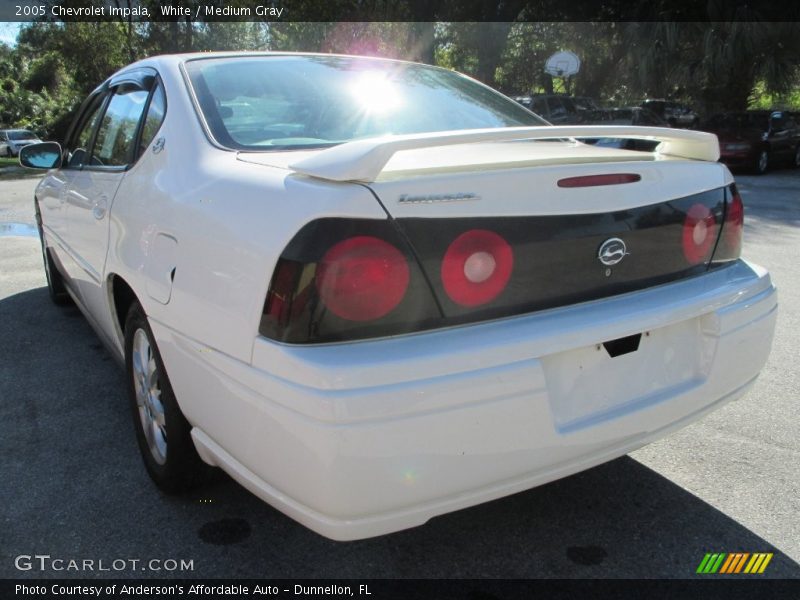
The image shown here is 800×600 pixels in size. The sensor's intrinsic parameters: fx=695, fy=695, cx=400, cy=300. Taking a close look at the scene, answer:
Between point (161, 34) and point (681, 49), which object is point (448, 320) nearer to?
point (681, 49)

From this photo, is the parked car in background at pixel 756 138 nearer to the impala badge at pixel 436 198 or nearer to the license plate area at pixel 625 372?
the license plate area at pixel 625 372

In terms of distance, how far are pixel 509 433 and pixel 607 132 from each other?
1.00 metres

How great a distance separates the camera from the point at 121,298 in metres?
2.94

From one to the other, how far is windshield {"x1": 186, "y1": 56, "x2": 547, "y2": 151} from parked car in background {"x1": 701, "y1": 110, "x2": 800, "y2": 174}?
14848 mm

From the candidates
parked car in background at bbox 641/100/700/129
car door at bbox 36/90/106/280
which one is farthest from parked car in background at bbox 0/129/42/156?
car door at bbox 36/90/106/280

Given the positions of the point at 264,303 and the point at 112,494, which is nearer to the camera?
the point at 264,303

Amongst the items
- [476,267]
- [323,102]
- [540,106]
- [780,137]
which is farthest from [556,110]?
[476,267]

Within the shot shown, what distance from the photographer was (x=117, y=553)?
7.44ft

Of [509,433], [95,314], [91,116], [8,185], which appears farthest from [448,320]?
[8,185]

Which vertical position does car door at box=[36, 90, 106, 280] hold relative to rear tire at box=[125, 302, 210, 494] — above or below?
above

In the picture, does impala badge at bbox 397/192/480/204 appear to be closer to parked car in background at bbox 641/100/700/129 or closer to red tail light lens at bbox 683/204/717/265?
red tail light lens at bbox 683/204/717/265

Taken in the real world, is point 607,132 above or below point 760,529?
above

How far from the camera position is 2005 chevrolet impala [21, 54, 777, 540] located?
A: 170 centimetres

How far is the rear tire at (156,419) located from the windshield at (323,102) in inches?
31.6
